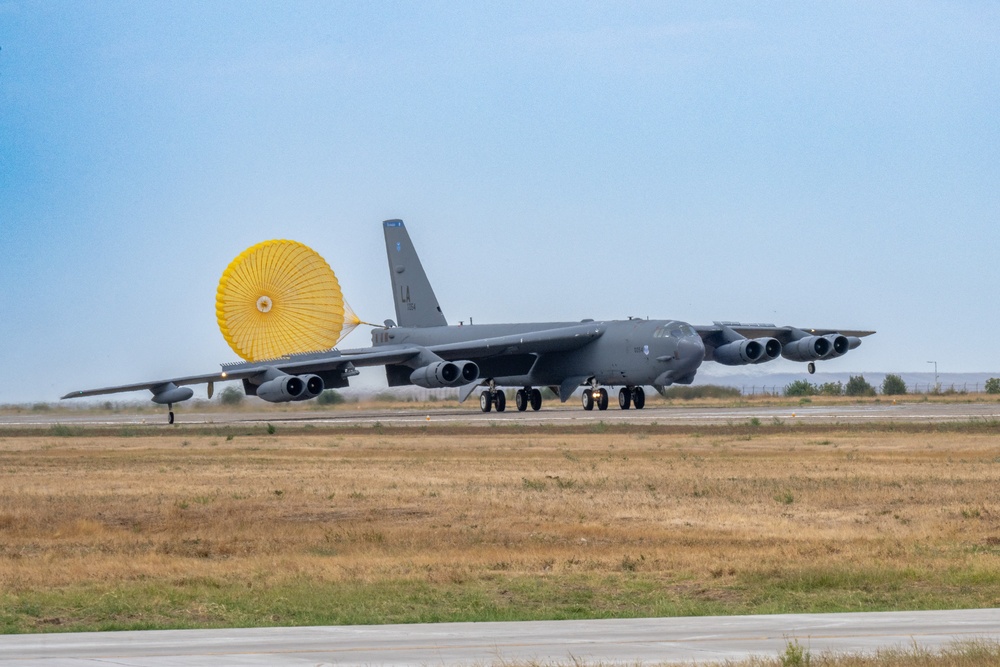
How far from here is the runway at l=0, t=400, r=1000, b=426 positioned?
147 feet

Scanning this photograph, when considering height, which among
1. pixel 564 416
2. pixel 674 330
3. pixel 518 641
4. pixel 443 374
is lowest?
pixel 564 416

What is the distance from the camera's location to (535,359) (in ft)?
182

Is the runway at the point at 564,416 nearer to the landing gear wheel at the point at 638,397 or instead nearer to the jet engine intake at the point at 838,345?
the landing gear wheel at the point at 638,397

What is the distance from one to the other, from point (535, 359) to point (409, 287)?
9.22 meters

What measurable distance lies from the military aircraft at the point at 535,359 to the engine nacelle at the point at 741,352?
38 millimetres

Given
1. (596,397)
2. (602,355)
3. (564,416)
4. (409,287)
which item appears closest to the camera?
(564,416)

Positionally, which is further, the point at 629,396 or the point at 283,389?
the point at 629,396

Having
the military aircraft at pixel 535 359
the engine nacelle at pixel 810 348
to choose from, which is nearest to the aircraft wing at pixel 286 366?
the military aircraft at pixel 535 359

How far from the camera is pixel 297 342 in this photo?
54469 millimetres

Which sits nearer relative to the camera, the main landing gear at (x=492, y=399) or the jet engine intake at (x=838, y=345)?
the jet engine intake at (x=838, y=345)

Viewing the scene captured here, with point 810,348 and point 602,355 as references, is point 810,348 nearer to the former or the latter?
point 810,348

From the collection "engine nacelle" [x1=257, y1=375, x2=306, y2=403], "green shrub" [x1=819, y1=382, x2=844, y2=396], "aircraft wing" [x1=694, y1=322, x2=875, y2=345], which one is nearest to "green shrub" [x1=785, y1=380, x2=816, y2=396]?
"green shrub" [x1=819, y1=382, x2=844, y2=396]

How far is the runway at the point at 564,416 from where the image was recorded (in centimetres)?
4466

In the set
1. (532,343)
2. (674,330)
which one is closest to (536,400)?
(532,343)
